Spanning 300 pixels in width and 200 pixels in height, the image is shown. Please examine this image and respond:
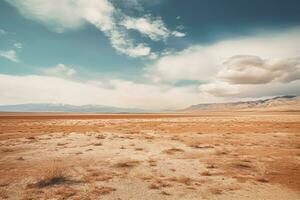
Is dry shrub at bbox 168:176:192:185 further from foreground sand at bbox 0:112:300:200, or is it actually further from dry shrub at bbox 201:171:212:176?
dry shrub at bbox 201:171:212:176

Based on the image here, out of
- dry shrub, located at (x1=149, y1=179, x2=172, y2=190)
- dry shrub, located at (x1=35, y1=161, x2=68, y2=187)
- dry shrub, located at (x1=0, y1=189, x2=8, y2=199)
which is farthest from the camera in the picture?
dry shrub, located at (x1=35, y1=161, x2=68, y2=187)

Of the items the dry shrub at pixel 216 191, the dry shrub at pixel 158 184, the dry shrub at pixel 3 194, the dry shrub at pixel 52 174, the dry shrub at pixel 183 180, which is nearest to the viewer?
the dry shrub at pixel 3 194

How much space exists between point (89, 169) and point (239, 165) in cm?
972

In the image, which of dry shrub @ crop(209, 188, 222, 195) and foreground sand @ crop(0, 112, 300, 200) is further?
A: dry shrub @ crop(209, 188, 222, 195)

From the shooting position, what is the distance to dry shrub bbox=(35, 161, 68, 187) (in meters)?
12.5

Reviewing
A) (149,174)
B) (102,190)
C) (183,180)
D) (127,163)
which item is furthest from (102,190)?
(127,163)

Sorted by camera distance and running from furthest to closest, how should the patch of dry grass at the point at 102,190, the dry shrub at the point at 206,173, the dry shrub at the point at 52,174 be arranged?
the dry shrub at the point at 206,173, the dry shrub at the point at 52,174, the patch of dry grass at the point at 102,190

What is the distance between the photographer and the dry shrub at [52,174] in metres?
12.5

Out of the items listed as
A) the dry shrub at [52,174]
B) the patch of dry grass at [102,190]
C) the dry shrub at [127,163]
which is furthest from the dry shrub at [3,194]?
the dry shrub at [127,163]

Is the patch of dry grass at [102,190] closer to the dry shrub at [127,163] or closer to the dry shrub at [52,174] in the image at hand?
the dry shrub at [52,174]

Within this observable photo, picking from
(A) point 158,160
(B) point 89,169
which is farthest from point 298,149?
(B) point 89,169

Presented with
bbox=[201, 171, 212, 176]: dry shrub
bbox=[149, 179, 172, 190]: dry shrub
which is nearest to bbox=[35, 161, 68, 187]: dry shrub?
bbox=[149, 179, 172, 190]: dry shrub

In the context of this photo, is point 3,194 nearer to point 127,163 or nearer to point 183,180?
point 127,163

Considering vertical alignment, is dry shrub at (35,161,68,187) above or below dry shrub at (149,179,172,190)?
above
